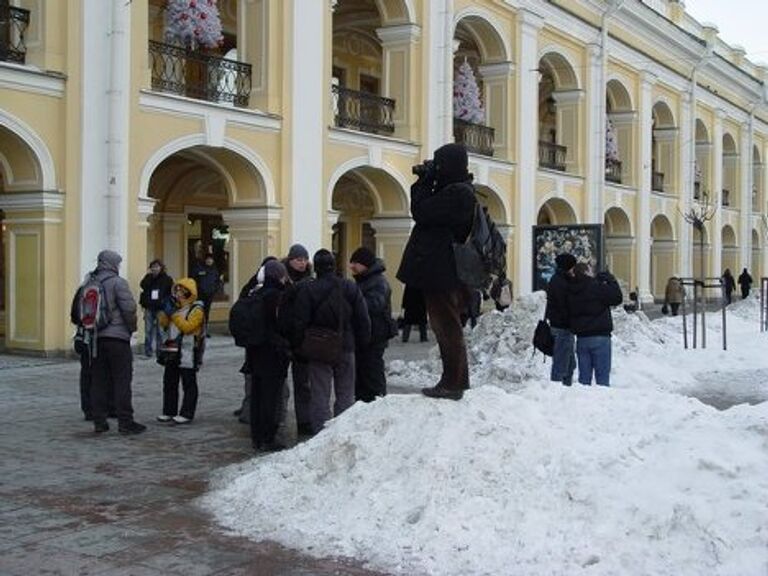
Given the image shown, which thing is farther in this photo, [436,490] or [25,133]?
[25,133]

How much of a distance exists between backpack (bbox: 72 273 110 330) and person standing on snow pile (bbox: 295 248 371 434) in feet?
6.38

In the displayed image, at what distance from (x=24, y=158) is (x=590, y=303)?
30.5 feet

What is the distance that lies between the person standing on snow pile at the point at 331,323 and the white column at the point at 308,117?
10496 mm

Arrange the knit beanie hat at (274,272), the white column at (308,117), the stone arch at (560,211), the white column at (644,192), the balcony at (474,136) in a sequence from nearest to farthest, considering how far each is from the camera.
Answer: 1. the knit beanie hat at (274,272)
2. the white column at (308,117)
3. the balcony at (474,136)
4. the stone arch at (560,211)
5. the white column at (644,192)

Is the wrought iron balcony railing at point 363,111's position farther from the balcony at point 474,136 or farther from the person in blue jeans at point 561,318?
the person in blue jeans at point 561,318

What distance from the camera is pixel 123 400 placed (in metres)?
8.69

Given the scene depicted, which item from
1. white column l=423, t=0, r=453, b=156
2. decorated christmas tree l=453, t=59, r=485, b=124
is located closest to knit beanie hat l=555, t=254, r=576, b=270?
white column l=423, t=0, r=453, b=156

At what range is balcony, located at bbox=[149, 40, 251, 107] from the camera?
16.8 metres

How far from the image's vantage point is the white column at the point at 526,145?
25.8 m

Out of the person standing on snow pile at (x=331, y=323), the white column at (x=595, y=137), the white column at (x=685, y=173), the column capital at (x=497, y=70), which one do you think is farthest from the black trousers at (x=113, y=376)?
the white column at (x=685, y=173)

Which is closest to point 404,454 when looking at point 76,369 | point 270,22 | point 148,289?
point 76,369

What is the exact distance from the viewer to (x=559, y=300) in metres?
10.2

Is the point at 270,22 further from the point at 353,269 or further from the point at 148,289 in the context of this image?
the point at 353,269

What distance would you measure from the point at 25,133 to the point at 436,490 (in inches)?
435
